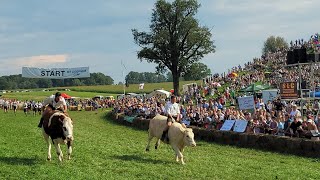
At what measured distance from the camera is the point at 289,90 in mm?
27641

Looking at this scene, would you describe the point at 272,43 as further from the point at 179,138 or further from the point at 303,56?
the point at 179,138

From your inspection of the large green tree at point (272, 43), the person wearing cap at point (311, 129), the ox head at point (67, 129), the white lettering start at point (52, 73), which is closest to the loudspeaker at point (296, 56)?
the person wearing cap at point (311, 129)

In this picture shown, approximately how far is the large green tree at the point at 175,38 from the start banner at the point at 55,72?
2563 centimetres

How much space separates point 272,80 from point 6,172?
137ft

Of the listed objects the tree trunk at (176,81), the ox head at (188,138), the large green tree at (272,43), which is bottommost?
the ox head at (188,138)

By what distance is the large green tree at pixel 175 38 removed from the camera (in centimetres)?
6625

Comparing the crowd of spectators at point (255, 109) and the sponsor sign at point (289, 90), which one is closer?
the crowd of spectators at point (255, 109)

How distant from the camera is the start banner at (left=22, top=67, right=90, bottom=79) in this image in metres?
87.8

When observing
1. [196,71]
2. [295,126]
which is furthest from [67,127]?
[196,71]

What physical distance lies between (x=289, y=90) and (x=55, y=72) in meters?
69.1

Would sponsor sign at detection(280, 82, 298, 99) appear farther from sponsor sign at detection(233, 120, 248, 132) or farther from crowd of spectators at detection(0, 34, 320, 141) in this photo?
sponsor sign at detection(233, 120, 248, 132)

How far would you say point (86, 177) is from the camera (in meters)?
12.1

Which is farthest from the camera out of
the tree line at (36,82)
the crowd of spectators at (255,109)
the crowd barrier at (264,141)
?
the tree line at (36,82)

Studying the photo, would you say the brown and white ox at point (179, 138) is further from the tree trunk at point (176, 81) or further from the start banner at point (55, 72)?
the start banner at point (55, 72)
